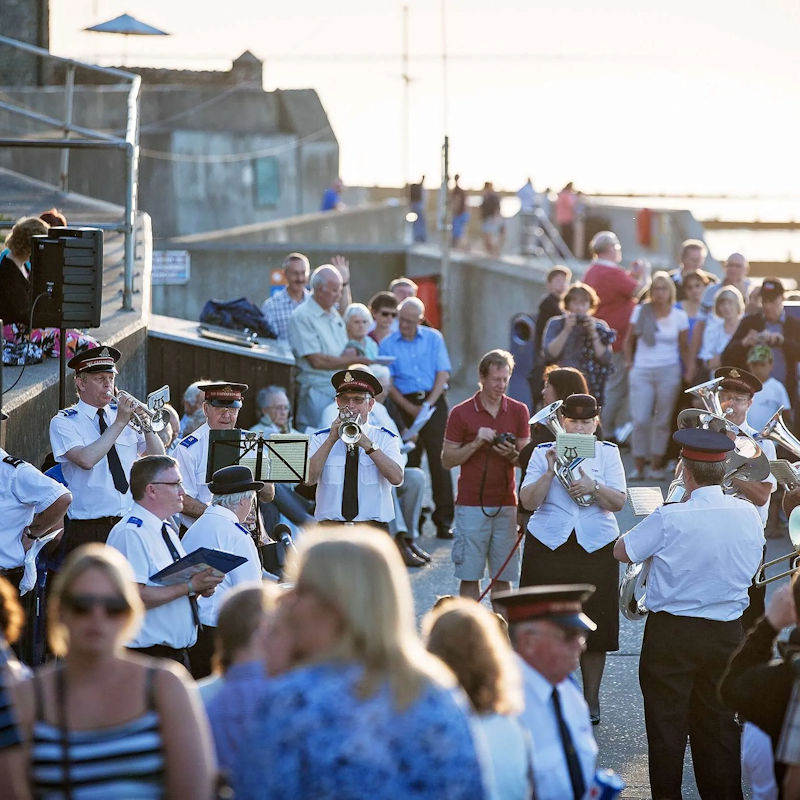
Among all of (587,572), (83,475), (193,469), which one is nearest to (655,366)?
(587,572)

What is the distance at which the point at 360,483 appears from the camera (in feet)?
28.6

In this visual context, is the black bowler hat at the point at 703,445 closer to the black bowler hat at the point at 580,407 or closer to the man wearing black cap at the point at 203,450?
the black bowler hat at the point at 580,407

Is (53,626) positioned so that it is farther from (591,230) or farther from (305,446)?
(591,230)

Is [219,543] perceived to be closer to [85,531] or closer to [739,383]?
[85,531]

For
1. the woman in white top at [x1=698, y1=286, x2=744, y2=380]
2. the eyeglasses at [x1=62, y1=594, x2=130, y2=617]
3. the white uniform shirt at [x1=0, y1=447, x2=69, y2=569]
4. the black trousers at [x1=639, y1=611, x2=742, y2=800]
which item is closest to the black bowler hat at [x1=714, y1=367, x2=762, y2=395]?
the black trousers at [x1=639, y1=611, x2=742, y2=800]

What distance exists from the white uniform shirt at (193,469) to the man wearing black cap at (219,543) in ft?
4.06

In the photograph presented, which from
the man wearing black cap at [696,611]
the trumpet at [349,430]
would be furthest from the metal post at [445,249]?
the man wearing black cap at [696,611]

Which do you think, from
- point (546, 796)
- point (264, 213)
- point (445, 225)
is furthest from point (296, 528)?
point (264, 213)

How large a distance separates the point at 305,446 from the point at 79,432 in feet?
4.12

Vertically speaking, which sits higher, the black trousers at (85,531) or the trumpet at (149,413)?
the trumpet at (149,413)

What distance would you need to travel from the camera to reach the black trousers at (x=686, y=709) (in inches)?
257

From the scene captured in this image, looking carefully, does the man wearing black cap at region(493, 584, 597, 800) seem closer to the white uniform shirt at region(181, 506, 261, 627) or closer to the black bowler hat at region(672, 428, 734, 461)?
A: the black bowler hat at region(672, 428, 734, 461)

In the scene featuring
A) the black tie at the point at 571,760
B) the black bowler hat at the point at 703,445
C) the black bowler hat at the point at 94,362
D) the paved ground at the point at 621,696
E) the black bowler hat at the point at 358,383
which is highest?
the black bowler hat at the point at 94,362

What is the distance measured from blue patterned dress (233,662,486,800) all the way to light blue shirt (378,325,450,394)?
330 inches
